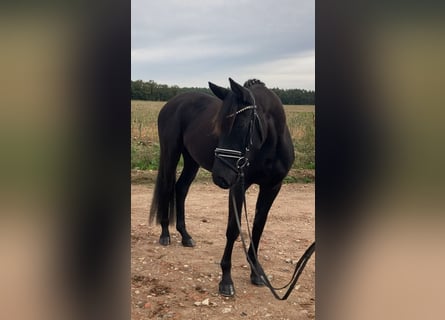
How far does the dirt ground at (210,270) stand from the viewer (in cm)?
262

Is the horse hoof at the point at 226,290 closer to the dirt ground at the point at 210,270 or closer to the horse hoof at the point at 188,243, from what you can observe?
the dirt ground at the point at 210,270

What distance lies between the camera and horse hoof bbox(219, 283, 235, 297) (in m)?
2.90

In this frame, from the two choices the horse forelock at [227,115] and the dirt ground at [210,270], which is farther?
the dirt ground at [210,270]

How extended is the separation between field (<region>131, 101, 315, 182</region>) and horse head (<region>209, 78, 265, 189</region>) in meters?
3.60

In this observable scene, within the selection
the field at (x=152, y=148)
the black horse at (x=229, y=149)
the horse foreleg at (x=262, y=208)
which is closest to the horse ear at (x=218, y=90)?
the black horse at (x=229, y=149)

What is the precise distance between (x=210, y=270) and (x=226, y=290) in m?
0.47

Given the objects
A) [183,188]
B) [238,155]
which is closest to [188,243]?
[183,188]

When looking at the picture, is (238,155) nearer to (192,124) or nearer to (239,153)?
(239,153)

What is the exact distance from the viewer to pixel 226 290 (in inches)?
115
